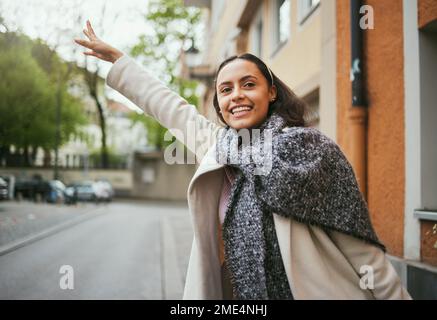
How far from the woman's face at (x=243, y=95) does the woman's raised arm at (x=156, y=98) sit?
8.0 inches

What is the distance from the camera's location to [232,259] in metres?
1.38

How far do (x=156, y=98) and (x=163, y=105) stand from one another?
4cm

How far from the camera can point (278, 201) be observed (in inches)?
51.8

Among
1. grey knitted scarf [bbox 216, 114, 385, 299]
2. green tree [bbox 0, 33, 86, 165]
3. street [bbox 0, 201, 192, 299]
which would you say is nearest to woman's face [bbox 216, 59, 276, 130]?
grey knitted scarf [bbox 216, 114, 385, 299]

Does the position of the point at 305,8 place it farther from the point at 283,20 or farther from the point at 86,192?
the point at 86,192

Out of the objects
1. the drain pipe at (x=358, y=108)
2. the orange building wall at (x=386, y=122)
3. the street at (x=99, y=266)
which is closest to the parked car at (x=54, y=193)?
the street at (x=99, y=266)

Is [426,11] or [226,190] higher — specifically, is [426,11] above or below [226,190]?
above

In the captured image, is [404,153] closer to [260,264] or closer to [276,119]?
[276,119]

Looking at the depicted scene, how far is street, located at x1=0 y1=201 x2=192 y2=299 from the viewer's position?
323 centimetres

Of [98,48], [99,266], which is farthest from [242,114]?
[99,266]

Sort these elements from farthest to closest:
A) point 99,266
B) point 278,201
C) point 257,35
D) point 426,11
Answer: point 257,35 < point 99,266 < point 426,11 < point 278,201

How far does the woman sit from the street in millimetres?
1236

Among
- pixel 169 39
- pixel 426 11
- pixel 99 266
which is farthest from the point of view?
pixel 169 39
